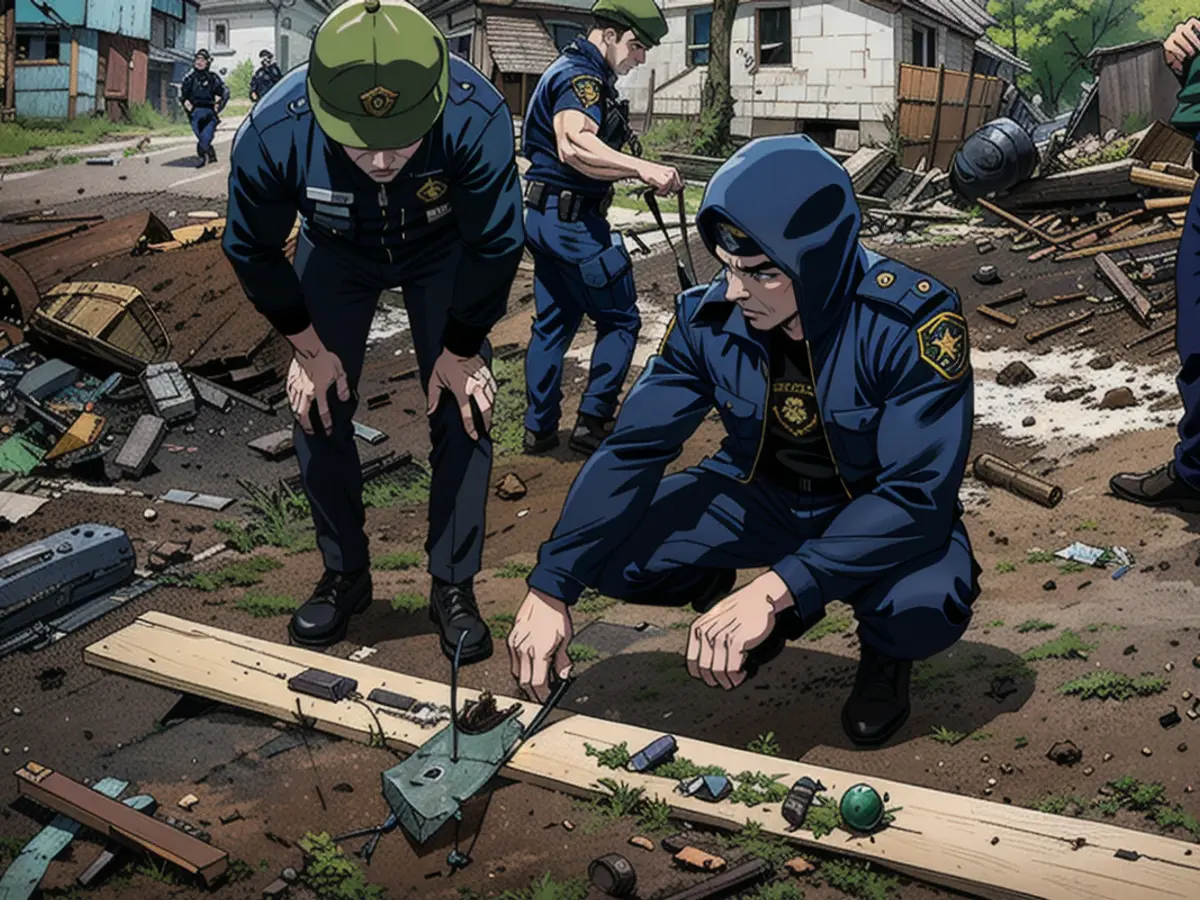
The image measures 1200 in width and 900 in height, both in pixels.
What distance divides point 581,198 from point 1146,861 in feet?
15.1

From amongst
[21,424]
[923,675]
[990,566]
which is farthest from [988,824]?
[21,424]

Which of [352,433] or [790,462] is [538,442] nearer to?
[352,433]

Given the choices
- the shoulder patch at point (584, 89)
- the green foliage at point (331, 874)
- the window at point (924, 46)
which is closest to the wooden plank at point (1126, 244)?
the shoulder patch at point (584, 89)

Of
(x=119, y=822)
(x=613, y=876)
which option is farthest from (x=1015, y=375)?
(x=119, y=822)

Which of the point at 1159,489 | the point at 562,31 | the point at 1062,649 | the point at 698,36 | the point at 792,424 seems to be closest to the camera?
the point at 792,424

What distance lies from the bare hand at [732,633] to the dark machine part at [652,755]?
2.13 ft

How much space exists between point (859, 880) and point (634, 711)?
3.82 feet

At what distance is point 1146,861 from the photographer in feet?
10.6

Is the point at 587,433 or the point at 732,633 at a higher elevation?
the point at 732,633

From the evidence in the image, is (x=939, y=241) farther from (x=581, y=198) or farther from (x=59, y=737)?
(x=59, y=737)

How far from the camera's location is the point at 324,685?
14.4 feet

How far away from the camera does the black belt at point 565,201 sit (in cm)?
692

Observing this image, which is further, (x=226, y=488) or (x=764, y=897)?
(x=226, y=488)

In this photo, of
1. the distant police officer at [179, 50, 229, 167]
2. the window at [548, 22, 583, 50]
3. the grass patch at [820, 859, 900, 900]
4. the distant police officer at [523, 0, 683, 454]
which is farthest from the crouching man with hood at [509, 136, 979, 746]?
the window at [548, 22, 583, 50]
